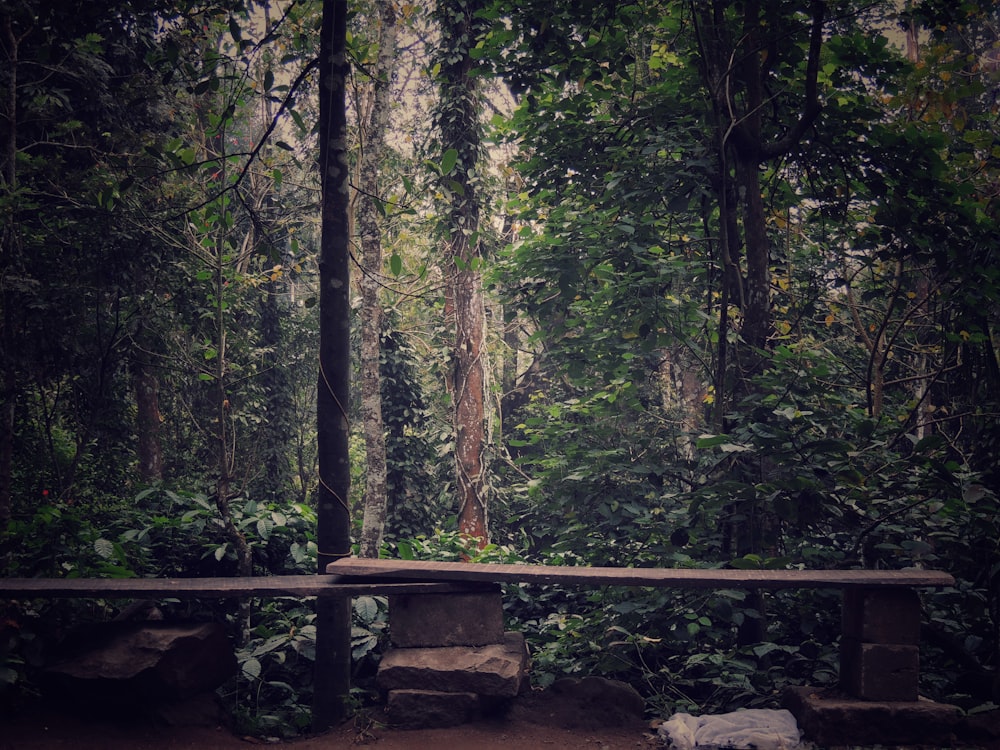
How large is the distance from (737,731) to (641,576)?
0.99 metres

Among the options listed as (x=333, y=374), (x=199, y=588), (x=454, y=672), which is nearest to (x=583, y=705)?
(x=454, y=672)

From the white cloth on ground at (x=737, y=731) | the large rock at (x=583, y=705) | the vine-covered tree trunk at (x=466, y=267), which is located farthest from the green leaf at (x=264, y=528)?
the vine-covered tree trunk at (x=466, y=267)

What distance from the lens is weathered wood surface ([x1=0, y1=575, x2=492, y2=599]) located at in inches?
156

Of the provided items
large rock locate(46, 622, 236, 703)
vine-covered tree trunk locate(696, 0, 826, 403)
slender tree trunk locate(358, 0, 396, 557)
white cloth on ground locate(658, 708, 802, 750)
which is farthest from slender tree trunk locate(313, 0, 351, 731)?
slender tree trunk locate(358, 0, 396, 557)

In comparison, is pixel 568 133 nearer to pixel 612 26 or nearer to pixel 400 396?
pixel 612 26

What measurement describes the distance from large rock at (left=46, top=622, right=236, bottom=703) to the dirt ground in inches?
6.7

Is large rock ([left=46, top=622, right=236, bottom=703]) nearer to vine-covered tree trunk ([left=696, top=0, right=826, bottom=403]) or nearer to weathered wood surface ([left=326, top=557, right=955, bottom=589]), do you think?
weathered wood surface ([left=326, top=557, right=955, bottom=589])

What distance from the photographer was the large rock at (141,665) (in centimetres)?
406

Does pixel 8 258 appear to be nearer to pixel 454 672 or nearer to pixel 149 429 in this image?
pixel 454 672

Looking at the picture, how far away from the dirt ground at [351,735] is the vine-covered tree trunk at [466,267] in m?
6.38

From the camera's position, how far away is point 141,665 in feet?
→ 13.4

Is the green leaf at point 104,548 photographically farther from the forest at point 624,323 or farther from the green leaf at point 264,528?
the green leaf at point 264,528

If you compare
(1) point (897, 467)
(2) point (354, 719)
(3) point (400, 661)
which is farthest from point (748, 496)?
(2) point (354, 719)

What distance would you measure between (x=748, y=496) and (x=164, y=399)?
13417 mm
